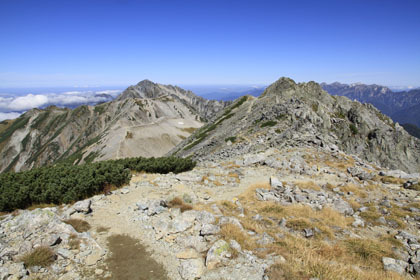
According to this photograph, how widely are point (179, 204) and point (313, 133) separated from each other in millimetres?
30534

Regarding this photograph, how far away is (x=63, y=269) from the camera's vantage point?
8188 mm

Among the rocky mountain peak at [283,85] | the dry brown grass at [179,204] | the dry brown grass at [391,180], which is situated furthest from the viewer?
the rocky mountain peak at [283,85]

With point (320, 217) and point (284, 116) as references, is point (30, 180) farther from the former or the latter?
point (284, 116)

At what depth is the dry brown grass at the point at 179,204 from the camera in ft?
43.2

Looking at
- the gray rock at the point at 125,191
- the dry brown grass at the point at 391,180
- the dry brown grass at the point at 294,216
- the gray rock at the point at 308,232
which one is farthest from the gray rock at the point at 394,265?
the gray rock at the point at 125,191

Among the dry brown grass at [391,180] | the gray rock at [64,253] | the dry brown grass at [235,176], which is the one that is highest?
the gray rock at [64,253]

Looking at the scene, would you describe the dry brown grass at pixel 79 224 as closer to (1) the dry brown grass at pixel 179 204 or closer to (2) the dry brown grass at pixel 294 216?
(1) the dry brown grass at pixel 179 204

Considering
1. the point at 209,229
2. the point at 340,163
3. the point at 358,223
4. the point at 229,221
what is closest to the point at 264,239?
the point at 229,221

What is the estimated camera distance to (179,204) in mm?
13914

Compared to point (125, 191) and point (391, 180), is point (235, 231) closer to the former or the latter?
point (125, 191)

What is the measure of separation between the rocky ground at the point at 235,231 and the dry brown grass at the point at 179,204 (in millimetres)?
61

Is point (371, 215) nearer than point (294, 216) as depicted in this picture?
No

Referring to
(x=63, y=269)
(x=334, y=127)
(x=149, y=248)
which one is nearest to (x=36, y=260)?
(x=63, y=269)

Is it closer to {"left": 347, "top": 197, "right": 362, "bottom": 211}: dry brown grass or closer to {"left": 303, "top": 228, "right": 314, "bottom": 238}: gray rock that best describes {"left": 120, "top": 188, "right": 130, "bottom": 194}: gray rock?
{"left": 303, "top": 228, "right": 314, "bottom": 238}: gray rock
